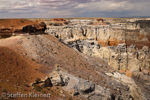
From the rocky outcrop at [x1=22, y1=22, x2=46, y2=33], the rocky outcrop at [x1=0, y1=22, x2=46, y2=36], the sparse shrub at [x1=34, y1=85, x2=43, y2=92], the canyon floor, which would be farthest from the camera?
the rocky outcrop at [x1=22, y1=22, x2=46, y2=33]

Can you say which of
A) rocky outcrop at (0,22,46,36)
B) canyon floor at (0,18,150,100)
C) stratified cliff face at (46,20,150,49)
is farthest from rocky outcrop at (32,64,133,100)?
stratified cliff face at (46,20,150,49)

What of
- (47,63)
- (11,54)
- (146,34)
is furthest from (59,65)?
(146,34)

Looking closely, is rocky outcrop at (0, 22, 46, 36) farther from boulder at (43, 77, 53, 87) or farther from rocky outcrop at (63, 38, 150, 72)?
boulder at (43, 77, 53, 87)

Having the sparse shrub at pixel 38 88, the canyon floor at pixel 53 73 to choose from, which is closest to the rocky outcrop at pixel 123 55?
the canyon floor at pixel 53 73

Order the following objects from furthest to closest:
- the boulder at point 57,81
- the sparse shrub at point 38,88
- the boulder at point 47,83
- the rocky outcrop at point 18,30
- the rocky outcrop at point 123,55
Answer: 1. the rocky outcrop at point 123,55
2. the rocky outcrop at point 18,30
3. the boulder at point 57,81
4. the boulder at point 47,83
5. the sparse shrub at point 38,88

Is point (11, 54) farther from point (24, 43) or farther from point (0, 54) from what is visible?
point (24, 43)

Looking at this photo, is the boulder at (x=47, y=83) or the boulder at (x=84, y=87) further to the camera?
the boulder at (x=84, y=87)

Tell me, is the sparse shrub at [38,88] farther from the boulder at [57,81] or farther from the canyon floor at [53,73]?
the boulder at [57,81]

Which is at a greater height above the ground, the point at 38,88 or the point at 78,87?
the point at 38,88

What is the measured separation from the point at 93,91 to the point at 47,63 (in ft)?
14.3

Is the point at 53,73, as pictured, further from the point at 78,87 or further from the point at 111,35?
the point at 111,35

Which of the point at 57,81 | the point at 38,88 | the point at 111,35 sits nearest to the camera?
the point at 38,88

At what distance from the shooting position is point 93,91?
8.16 meters

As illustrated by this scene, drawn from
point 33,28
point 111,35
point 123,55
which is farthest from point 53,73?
point 111,35
